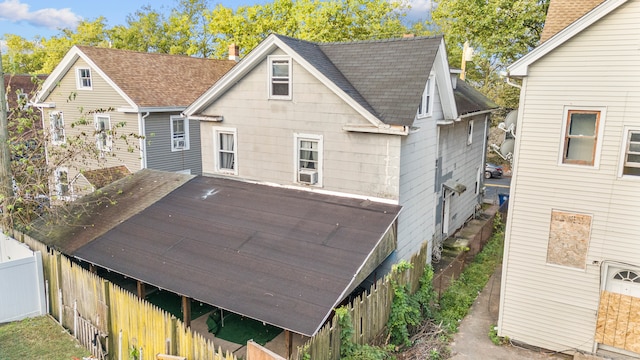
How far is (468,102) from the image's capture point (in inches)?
797

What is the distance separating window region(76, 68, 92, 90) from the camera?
21531mm

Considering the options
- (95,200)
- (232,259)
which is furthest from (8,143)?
(232,259)

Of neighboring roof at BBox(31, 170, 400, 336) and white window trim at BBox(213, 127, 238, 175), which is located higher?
white window trim at BBox(213, 127, 238, 175)

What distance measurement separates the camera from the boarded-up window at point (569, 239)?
34.1 ft

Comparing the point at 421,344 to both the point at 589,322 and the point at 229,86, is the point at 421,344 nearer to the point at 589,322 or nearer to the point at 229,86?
the point at 589,322

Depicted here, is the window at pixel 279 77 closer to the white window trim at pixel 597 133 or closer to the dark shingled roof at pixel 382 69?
the dark shingled roof at pixel 382 69

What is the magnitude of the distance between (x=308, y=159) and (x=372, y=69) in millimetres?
3558

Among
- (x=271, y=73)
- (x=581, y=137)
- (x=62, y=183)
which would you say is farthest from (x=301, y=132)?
(x=62, y=183)

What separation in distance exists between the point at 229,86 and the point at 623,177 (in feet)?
38.7

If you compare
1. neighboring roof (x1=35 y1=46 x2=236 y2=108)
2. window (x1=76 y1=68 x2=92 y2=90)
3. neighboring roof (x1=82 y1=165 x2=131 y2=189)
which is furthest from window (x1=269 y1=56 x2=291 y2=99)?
window (x1=76 y1=68 x2=92 y2=90)

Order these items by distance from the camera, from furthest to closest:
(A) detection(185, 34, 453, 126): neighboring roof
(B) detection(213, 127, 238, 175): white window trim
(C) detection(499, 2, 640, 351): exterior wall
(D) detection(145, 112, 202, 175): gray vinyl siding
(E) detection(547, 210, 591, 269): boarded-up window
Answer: (D) detection(145, 112, 202, 175): gray vinyl siding
(B) detection(213, 127, 238, 175): white window trim
(A) detection(185, 34, 453, 126): neighboring roof
(E) detection(547, 210, 591, 269): boarded-up window
(C) detection(499, 2, 640, 351): exterior wall

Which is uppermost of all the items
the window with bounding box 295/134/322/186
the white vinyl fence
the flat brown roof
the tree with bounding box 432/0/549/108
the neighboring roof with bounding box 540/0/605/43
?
the tree with bounding box 432/0/549/108

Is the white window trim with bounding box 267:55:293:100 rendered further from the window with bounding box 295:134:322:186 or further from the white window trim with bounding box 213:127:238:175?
the white window trim with bounding box 213:127:238:175

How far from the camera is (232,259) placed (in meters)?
10.9
